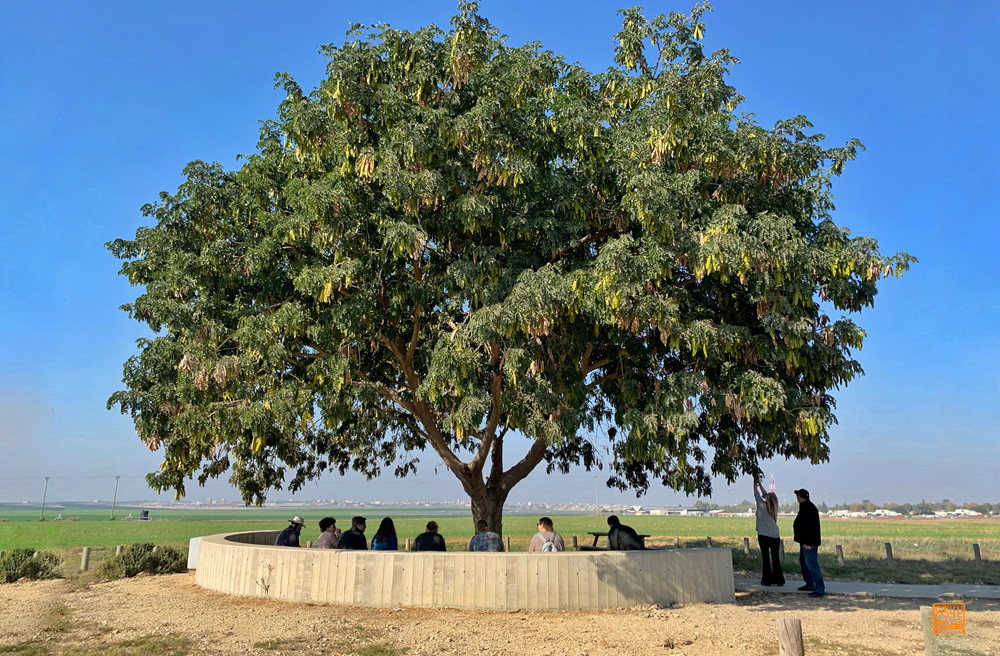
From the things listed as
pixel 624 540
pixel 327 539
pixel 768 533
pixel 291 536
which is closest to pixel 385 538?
pixel 327 539

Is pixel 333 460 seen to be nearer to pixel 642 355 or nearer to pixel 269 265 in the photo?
pixel 269 265

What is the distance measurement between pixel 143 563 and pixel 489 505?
810cm

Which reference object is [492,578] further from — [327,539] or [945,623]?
[945,623]

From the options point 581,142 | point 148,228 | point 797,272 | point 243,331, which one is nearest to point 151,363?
point 148,228

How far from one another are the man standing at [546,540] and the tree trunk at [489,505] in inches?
146

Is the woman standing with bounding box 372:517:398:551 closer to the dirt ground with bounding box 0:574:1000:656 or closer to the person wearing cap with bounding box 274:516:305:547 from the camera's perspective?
the person wearing cap with bounding box 274:516:305:547

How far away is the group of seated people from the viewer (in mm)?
11500

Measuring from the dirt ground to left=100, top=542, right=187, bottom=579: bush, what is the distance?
3427 mm

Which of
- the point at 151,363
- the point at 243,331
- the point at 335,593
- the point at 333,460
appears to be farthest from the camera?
the point at 333,460

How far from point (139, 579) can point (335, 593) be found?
675 centimetres

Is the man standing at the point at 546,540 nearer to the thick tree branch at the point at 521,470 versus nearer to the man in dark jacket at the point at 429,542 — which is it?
the man in dark jacket at the point at 429,542

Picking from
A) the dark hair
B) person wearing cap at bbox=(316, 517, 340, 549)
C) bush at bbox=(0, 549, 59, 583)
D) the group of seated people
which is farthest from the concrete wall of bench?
bush at bbox=(0, 549, 59, 583)

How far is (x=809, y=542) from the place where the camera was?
12.1 metres

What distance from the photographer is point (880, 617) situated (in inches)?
394
